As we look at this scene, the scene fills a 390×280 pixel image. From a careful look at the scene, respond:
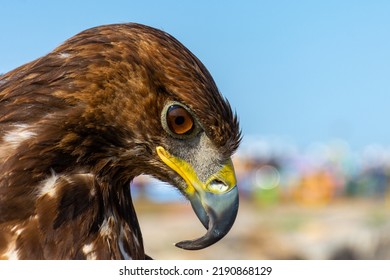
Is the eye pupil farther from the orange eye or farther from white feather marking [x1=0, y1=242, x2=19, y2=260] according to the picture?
white feather marking [x1=0, y1=242, x2=19, y2=260]

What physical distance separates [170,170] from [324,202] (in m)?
31.8

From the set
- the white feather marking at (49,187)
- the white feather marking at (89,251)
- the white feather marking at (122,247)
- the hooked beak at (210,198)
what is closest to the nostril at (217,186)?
the hooked beak at (210,198)

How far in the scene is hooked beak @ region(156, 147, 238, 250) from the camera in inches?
154

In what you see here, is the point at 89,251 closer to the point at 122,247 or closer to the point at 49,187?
the point at 122,247

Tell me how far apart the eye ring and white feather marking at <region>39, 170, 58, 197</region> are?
497mm

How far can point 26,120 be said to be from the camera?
12.3ft

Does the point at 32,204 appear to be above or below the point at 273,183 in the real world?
below

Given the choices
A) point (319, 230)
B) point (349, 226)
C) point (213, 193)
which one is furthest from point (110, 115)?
point (349, 226)

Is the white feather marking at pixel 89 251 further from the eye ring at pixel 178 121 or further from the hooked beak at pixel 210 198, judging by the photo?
the eye ring at pixel 178 121

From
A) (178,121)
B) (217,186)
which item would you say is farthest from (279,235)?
(178,121)

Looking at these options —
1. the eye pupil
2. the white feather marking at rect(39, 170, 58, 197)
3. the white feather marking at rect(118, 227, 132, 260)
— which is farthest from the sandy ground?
the white feather marking at rect(39, 170, 58, 197)

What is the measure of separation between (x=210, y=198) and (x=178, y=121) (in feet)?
1.08

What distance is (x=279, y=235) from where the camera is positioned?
20.3 metres
